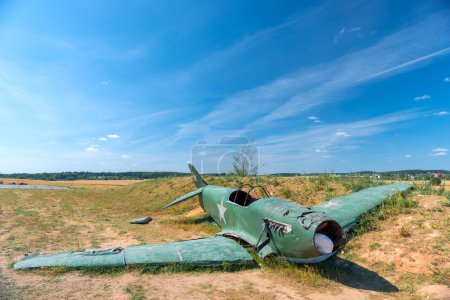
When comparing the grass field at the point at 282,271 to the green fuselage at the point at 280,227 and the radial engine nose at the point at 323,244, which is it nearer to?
the green fuselage at the point at 280,227

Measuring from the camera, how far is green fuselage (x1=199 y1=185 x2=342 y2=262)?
627 centimetres

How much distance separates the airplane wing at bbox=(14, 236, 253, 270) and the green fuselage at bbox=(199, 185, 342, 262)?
754mm

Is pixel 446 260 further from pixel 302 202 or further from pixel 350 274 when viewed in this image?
pixel 302 202

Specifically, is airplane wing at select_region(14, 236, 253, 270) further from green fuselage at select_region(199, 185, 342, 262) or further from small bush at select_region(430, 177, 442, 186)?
small bush at select_region(430, 177, 442, 186)

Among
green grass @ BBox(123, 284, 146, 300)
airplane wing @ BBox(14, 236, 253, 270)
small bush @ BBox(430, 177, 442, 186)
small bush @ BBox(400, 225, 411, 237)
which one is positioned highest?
small bush @ BBox(430, 177, 442, 186)

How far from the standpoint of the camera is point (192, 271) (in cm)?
680

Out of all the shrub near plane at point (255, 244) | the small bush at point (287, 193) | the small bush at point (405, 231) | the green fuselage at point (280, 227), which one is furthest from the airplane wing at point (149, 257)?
the small bush at point (287, 193)

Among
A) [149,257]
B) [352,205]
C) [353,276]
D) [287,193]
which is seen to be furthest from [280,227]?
[287,193]

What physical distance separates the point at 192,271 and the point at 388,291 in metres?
4.54

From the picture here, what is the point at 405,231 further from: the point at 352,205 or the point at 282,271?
the point at 282,271

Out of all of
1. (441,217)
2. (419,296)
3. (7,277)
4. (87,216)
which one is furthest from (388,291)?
(87,216)

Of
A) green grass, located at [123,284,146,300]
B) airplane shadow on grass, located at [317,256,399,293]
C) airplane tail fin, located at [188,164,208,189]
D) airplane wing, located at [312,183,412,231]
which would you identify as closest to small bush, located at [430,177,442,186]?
airplane wing, located at [312,183,412,231]

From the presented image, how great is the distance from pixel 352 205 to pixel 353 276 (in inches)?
151

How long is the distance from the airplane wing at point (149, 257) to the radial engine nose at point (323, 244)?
6.63 ft
